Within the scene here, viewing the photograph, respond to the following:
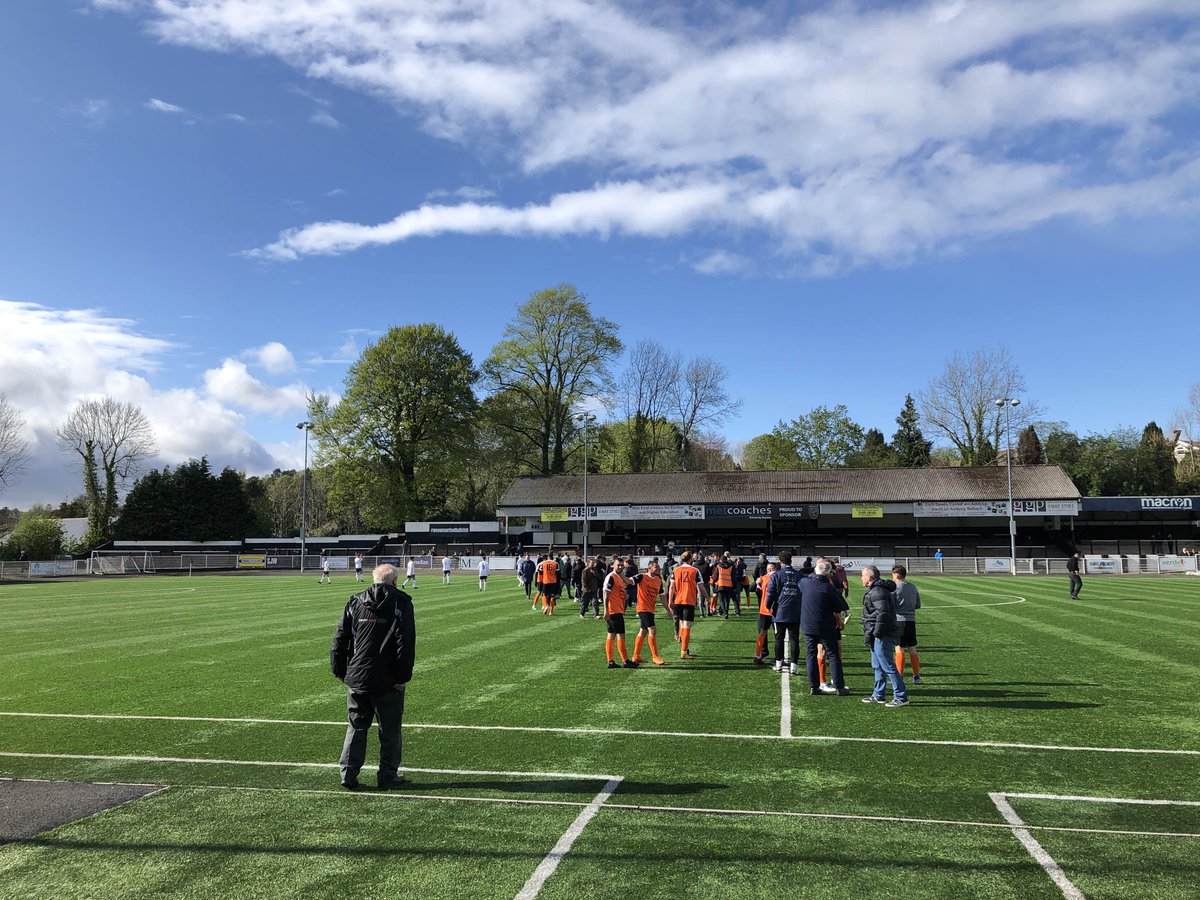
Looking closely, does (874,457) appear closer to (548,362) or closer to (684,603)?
(548,362)

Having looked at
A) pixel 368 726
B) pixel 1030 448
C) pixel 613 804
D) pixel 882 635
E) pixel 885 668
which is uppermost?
pixel 1030 448

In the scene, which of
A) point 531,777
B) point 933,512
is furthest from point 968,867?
point 933,512

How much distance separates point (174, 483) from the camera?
211 feet

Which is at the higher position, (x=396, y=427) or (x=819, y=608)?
(x=396, y=427)

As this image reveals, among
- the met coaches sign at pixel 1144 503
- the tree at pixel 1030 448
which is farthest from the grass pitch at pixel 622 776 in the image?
the tree at pixel 1030 448

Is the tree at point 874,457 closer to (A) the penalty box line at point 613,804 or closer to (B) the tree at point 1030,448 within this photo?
(B) the tree at point 1030,448

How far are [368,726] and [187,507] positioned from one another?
66.9 m

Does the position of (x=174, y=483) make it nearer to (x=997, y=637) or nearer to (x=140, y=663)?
(x=140, y=663)

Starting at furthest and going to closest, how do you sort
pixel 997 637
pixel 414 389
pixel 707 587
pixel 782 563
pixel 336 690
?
1. pixel 414 389
2. pixel 707 587
3. pixel 997 637
4. pixel 782 563
5. pixel 336 690

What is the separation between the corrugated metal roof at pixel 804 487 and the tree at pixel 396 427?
23.1 feet

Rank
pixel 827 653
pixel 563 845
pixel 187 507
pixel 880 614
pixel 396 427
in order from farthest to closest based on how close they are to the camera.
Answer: pixel 187 507 → pixel 396 427 → pixel 827 653 → pixel 880 614 → pixel 563 845

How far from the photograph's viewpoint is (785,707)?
9500mm

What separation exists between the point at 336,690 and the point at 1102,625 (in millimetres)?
16901

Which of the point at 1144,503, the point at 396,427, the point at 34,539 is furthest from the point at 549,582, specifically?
the point at 1144,503
